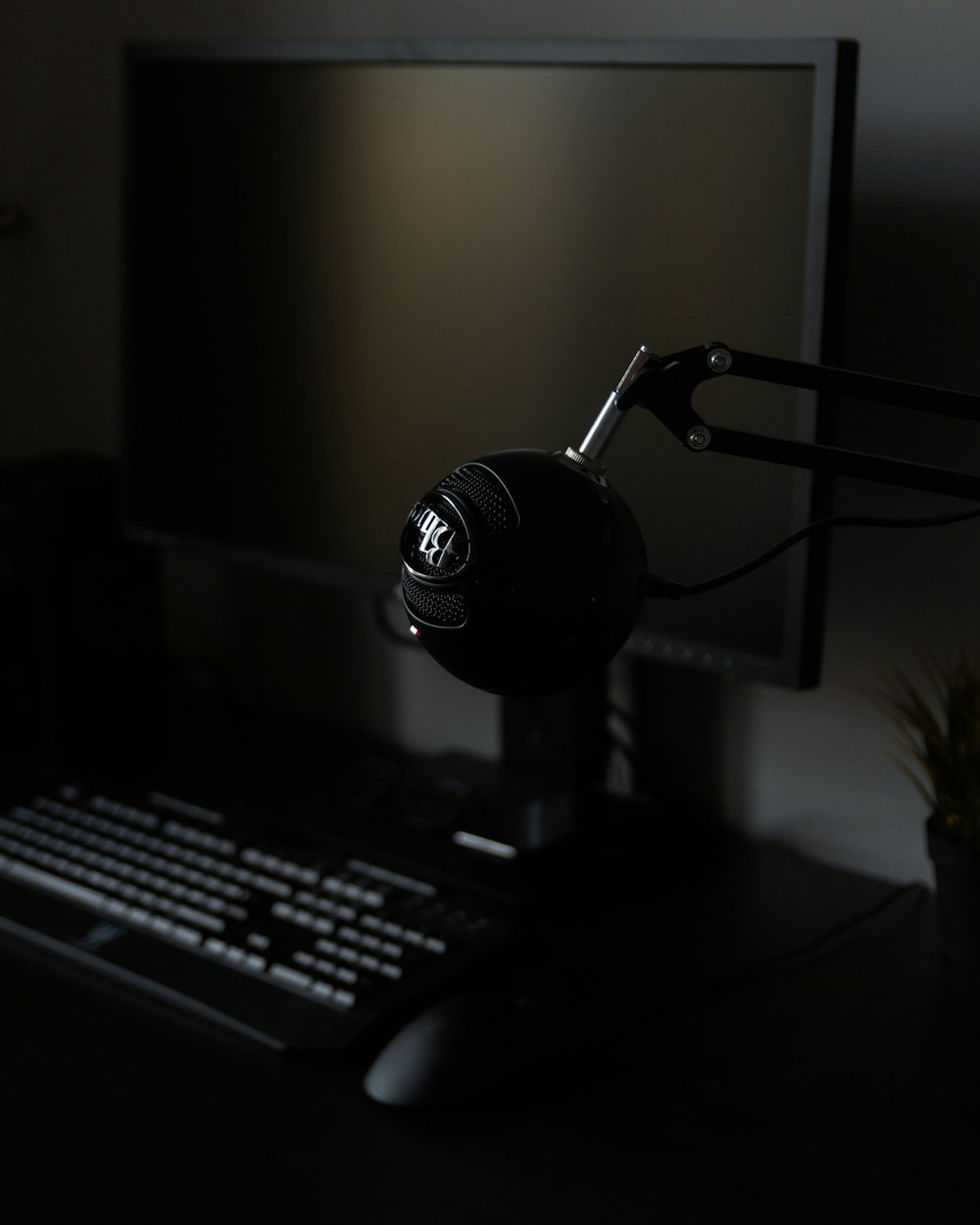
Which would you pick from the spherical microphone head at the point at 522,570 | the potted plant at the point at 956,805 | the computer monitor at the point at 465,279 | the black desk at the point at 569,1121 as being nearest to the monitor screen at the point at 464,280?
the computer monitor at the point at 465,279

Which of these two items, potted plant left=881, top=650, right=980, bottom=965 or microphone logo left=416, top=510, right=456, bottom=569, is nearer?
microphone logo left=416, top=510, right=456, bottom=569

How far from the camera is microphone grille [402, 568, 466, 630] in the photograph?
1.94ft

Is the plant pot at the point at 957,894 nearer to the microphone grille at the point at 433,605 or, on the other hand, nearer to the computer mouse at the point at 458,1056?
the computer mouse at the point at 458,1056

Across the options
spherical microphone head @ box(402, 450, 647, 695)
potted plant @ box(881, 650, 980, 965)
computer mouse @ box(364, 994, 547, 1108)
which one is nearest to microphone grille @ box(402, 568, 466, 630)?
spherical microphone head @ box(402, 450, 647, 695)

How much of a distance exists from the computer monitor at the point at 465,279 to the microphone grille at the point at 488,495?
34 centimetres

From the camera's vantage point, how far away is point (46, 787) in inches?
47.4

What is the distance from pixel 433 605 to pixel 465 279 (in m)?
0.49

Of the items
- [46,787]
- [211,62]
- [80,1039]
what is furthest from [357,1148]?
[211,62]

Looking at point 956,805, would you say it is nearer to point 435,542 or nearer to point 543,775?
point 543,775

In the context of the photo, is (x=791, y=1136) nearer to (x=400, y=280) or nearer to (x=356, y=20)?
(x=400, y=280)

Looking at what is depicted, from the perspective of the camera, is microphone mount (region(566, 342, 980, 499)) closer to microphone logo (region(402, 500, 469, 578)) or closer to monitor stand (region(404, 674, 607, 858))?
microphone logo (region(402, 500, 469, 578))

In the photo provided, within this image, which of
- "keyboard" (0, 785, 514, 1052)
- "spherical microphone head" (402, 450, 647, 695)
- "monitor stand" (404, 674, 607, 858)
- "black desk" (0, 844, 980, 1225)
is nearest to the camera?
"spherical microphone head" (402, 450, 647, 695)

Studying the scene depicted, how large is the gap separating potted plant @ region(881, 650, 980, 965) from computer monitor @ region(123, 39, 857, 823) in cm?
11

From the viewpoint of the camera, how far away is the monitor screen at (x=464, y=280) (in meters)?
0.88
